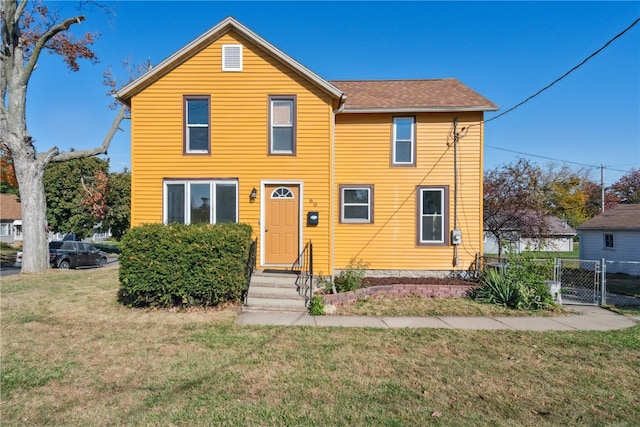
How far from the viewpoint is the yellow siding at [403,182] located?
11.5m

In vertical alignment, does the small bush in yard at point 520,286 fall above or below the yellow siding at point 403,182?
below

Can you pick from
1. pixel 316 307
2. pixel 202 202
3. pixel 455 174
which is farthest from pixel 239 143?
pixel 455 174

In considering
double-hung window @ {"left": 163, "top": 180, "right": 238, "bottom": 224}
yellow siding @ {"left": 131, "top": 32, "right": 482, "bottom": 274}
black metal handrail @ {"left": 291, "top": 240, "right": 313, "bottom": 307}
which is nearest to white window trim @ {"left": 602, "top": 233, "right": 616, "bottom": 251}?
yellow siding @ {"left": 131, "top": 32, "right": 482, "bottom": 274}

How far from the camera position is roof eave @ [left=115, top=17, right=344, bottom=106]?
9766 mm

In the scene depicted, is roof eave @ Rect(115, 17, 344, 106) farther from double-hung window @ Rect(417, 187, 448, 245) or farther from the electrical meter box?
double-hung window @ Rect(417, 187, 448, 245)

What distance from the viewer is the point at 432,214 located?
38.1ft

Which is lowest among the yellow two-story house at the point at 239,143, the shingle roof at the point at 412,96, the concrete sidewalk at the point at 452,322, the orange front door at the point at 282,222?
the concrete sidewalk at the point at 452,322

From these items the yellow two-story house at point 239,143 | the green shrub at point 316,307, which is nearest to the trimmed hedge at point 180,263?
the green shrub at point 316,307

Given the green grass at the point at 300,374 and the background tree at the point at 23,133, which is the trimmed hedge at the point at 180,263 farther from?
the background tree at the point at 23,133

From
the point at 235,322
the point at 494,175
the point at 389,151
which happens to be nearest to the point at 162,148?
the point at 235,322

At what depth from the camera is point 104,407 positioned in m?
3.62

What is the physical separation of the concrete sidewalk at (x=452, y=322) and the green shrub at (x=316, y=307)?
17 centimetres

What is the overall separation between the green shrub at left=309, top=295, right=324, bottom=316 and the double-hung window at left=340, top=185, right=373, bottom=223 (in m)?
4.27

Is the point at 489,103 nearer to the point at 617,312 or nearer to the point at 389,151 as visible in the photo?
the point at 389,151
